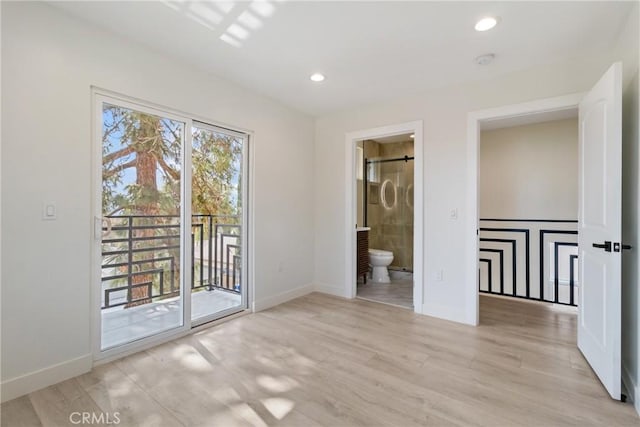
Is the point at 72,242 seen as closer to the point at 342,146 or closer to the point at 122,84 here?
the point at 122,84

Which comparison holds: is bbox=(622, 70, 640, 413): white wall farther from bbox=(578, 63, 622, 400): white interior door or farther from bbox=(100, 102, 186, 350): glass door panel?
bbox=(100, 102, 186, 350): glass door panel

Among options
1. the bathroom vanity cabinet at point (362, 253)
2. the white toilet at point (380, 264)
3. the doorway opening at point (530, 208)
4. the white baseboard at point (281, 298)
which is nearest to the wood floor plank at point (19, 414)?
the white baseboard at point (281, 298)

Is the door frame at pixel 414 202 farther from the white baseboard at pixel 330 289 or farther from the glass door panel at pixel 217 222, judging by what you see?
the glass door panel at pixel 217 222

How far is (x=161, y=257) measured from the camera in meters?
2.73

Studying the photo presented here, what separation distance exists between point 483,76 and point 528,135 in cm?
179

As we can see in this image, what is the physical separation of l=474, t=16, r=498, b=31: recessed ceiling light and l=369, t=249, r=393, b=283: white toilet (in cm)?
336

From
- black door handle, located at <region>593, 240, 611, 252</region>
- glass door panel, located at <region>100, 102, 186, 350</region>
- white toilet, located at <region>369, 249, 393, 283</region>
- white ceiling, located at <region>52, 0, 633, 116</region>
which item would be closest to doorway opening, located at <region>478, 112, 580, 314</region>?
white toilet, located at <region>369, 249, 393, 283</region>

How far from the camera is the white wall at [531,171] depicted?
3.95m

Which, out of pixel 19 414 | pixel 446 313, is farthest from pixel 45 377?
pixel 446 313

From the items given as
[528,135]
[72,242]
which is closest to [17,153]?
[72,242]

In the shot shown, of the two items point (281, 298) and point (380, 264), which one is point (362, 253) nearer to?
point (380, 264)

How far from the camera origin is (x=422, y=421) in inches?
65.2

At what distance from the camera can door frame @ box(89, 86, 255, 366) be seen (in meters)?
2.23

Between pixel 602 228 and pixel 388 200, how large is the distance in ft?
12.2
